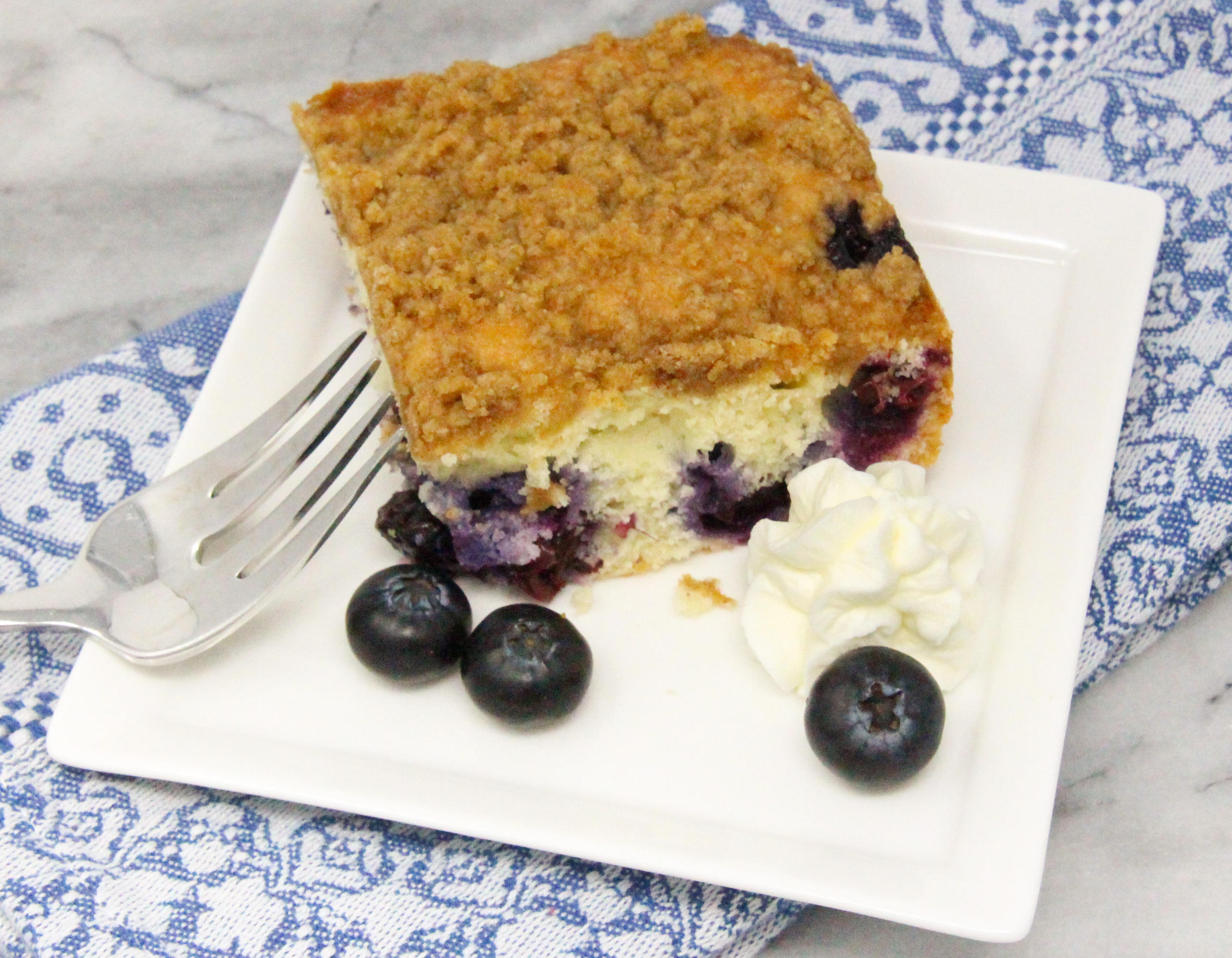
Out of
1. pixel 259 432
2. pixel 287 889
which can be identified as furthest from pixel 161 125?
pixel 287 889

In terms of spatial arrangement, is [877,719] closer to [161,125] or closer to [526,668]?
[526,668]

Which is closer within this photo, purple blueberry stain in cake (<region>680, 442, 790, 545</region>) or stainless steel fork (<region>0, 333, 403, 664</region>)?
stainless steel fork (<region>0, 333, 403, 664</region>)

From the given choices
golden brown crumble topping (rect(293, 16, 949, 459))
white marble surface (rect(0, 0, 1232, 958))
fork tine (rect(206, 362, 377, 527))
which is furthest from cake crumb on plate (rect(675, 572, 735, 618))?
white marble surface (rect(0, 0, 1232, 958))

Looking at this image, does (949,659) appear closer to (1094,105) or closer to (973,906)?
(973,906)

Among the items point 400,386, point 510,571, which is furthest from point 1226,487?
point 400,386

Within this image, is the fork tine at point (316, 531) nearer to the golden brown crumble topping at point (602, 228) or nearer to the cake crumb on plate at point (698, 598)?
the golden brown crumble topping at point (602, 228)

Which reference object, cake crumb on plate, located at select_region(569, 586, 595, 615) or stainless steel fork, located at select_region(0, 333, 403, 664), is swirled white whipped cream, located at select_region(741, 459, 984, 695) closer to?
cake crumb on plate, located at select_region(569, 586, 595, 615)
